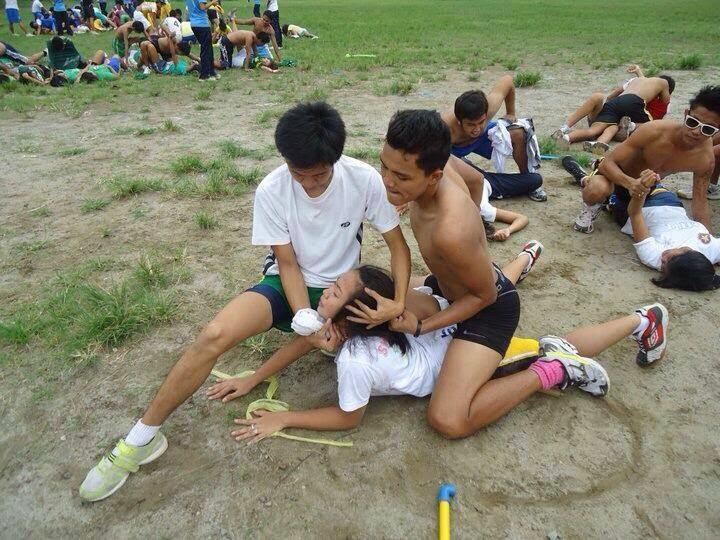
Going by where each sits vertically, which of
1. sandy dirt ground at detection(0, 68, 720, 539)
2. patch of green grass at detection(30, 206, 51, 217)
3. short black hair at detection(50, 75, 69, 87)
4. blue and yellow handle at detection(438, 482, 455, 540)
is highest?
short black hair at detection(50, 75, 69, 87)

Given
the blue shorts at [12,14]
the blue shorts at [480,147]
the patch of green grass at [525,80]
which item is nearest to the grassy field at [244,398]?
the blue shorts at [480,147]

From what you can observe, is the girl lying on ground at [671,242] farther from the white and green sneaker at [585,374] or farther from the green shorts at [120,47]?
the green shorts at [120,47]

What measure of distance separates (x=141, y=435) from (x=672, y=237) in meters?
3.79

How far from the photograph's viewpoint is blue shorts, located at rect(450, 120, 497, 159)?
4547 mm

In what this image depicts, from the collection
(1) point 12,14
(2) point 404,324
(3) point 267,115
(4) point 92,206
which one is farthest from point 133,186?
(1) point 12,14

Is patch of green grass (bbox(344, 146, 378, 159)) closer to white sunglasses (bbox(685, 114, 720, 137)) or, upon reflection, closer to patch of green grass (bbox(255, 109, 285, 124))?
patch of green grass (bbox(255, 109, 285, 124))

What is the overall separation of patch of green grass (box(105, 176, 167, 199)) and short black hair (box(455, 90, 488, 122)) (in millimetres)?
2960

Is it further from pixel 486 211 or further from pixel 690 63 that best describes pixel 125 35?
pixel 690 63

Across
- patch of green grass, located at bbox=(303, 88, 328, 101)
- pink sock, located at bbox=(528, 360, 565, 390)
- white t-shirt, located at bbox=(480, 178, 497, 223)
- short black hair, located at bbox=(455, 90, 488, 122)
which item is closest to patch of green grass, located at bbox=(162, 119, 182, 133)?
patch of green grass, located at bbox=(303, 88, 328, 101)

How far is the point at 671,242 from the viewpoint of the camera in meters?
3.51

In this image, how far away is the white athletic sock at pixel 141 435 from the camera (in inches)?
81.5

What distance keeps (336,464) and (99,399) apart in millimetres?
1315

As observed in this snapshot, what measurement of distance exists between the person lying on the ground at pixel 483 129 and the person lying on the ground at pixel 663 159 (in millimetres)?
662

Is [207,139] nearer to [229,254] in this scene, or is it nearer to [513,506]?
[229,254]
